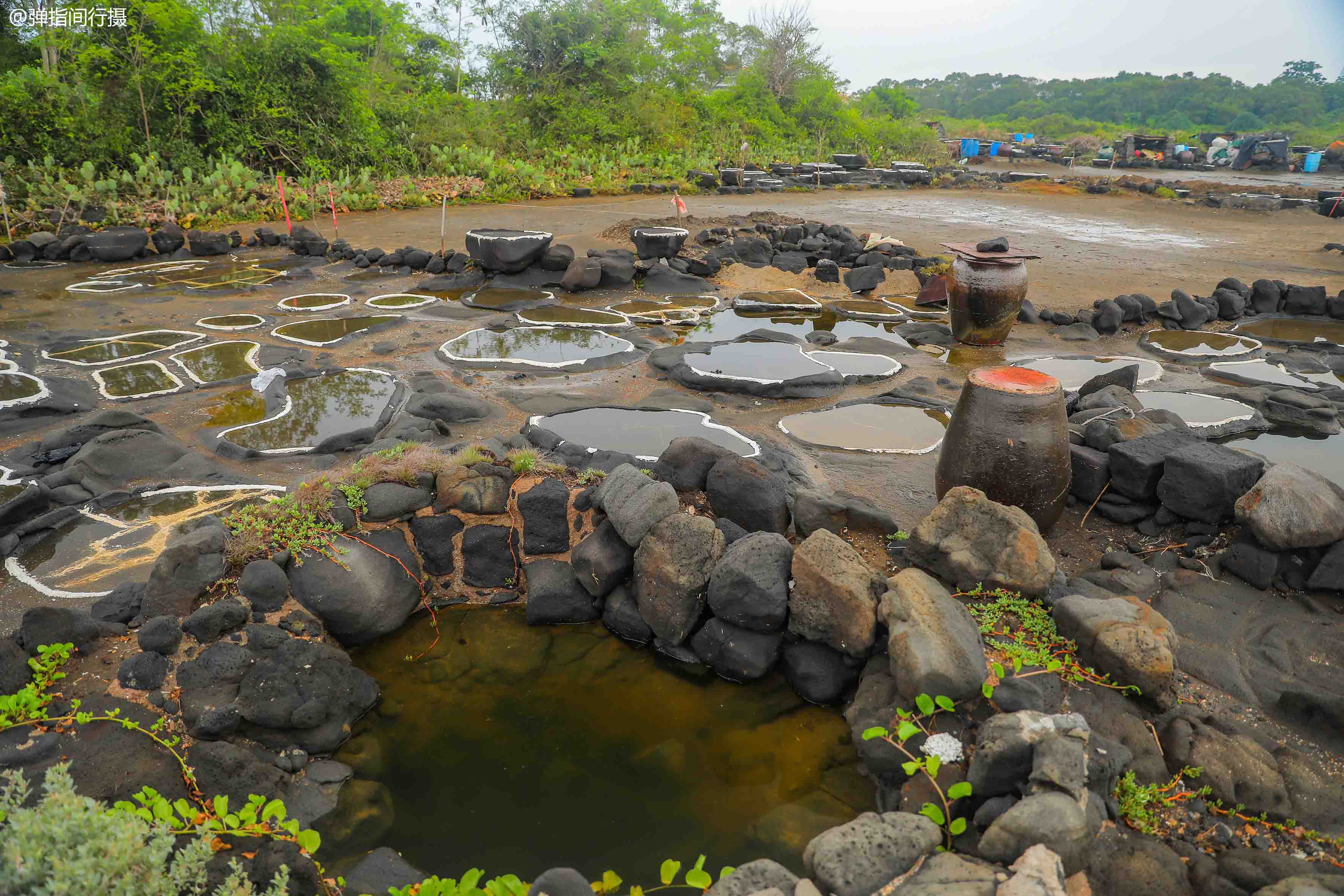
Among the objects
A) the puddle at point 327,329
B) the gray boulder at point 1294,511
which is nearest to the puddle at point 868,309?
the puddle at point 327,329

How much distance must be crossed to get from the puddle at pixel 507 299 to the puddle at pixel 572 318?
250mm

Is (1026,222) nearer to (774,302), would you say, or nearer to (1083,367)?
(774,302)

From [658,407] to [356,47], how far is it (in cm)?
2399

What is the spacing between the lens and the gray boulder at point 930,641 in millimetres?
3010

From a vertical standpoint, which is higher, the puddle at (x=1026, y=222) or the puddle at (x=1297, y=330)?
the puddle at (x=1026, y=222)

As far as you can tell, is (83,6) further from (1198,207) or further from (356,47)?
(1198,207)

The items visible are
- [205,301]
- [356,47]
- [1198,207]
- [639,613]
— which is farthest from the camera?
Answer: [356,47]

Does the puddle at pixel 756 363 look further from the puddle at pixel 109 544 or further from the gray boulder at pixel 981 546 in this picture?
the puddle at pixel 109 544

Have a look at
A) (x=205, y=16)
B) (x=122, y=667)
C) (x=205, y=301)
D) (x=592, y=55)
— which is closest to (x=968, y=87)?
(x=592, y=55)

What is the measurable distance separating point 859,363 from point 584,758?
5364 mm

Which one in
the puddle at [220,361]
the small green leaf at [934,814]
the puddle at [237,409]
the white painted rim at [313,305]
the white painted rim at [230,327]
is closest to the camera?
the small green leaf at [934,814]

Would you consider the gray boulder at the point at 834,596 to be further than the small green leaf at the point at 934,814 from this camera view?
Yes

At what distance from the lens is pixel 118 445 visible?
5.05m

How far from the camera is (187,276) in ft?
36.4
